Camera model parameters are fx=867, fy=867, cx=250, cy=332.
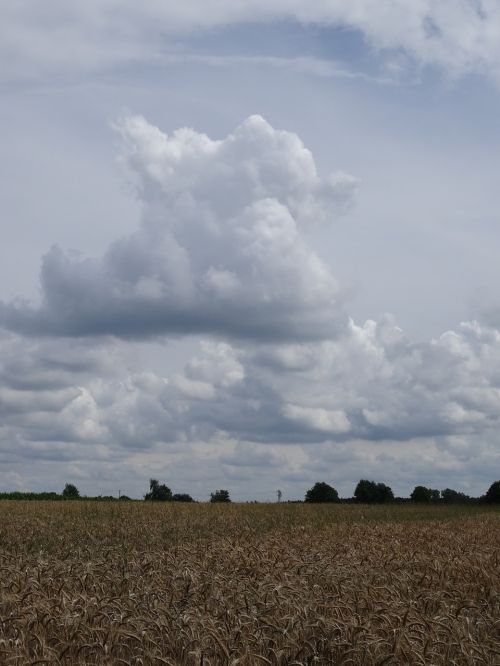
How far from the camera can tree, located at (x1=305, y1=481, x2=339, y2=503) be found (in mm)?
77250

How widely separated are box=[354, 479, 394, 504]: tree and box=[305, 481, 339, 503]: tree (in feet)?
10.3

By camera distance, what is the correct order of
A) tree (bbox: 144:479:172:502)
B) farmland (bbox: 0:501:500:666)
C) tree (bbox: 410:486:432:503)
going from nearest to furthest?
farmland (bbox: 0:501:500:666) < tree (bbox: 144:479:172:502) < tree (bbox: 410:486:432:503)

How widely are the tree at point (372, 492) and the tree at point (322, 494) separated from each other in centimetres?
315

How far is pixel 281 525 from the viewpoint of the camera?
2908 cm

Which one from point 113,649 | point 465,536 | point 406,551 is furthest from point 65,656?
point 465,536

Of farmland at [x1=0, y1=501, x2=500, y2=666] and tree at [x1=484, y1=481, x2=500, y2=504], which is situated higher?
tree at [x1=484, y1=481, x2=500, y2=504]

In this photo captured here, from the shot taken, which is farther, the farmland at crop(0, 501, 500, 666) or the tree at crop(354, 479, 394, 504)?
the tree at crop(354, 479, 394, 504)

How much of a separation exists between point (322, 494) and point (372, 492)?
5872 mm

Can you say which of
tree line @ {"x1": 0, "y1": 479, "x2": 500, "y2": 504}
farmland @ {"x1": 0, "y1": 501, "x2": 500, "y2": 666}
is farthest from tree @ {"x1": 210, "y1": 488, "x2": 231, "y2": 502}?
farmland @ {"x1": 0, "y1": 501, "x2": 500, "y2": 666}

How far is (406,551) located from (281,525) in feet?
44.9

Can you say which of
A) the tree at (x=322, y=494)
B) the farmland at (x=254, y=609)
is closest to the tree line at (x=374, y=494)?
the tree at (x=322, y=494)

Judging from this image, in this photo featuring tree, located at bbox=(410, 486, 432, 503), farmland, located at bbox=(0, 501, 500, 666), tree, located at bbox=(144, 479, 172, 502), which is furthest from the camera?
tree, located at bbox=(410, 486, 432, 503)

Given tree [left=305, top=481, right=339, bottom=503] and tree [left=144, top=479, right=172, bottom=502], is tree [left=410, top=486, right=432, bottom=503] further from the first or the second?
tree [left=144, top=479, right=172, bottom=502]

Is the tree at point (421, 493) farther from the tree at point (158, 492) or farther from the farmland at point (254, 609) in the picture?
the farmland at point (254, 609)
